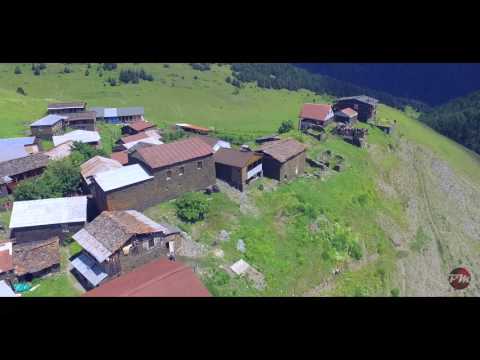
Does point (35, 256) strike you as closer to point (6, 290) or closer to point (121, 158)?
point (6, 290)

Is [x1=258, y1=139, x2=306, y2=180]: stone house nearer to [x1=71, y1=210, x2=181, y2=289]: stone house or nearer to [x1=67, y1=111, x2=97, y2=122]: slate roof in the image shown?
[x1=71, y1=210, x2=181, y2=289]: stone house

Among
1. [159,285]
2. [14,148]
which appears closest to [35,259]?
[159,285]

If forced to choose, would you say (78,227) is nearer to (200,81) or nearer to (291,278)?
(291,278)

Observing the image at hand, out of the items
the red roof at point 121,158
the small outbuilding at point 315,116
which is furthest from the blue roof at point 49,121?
the small outbuilding at point 315,116

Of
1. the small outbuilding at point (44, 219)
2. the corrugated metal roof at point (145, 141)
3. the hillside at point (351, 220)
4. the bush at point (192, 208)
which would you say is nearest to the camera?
the small outbuilding at point (44, 219)

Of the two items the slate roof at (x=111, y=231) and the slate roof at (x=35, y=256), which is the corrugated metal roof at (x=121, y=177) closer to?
the slate roof at (x=111, y=231)
